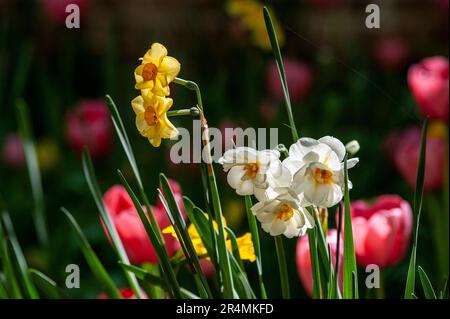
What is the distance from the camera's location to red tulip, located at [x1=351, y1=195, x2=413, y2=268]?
0.93 m

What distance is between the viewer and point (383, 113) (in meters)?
1.91

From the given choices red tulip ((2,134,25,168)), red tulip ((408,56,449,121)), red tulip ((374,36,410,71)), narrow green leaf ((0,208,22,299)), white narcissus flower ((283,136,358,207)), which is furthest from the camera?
red tulip ((374,36,410,71))

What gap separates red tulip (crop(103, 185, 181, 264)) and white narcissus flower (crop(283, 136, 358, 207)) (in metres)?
0.27

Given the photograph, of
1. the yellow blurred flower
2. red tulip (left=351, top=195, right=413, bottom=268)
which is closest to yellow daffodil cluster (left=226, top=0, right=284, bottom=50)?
the yellow blurred flower

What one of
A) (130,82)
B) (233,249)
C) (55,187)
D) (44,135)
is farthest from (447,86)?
(44,135)

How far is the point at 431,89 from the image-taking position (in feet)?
4.07

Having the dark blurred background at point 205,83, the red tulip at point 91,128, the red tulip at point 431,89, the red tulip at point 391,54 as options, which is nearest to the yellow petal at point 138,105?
the red tulip at point 431,89

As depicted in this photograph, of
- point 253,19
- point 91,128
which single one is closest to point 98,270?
point 91,128

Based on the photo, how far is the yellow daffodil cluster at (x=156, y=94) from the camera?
2.23 feet

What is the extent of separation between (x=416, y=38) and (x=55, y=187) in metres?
1.07

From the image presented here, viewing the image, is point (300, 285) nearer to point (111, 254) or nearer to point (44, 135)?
point (111, 254)

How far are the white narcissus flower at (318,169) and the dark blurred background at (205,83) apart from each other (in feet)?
2.41

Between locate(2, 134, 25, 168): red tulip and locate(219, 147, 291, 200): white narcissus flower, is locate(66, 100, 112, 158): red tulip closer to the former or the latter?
locate(2, 134, 25, 168): red tulip

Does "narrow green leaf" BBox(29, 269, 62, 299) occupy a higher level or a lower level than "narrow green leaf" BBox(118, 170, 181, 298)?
lower
